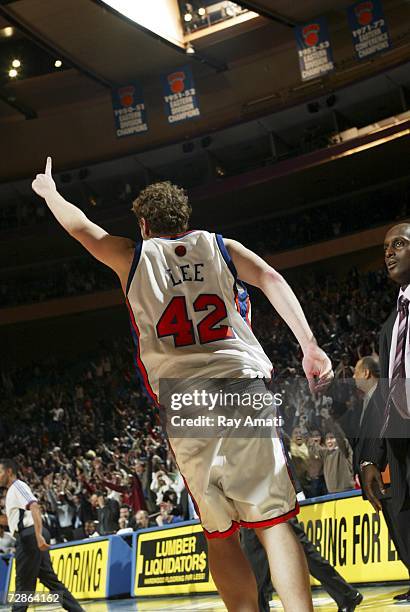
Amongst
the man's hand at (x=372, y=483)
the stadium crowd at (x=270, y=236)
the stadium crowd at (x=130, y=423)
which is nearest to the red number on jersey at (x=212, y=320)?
the man's hand at (x=372, y=483)

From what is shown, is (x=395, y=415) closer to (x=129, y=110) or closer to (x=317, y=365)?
(x=317, y=365)

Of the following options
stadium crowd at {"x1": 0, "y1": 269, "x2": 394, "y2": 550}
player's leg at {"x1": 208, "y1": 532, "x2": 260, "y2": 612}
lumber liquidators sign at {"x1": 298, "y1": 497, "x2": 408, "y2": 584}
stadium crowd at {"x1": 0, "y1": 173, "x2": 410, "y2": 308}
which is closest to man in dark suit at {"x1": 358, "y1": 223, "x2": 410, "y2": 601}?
stadium crowd at {"x1": 0, "y1": 269, "x2": 394, "y2": 550}

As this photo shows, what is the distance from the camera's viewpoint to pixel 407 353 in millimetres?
3873

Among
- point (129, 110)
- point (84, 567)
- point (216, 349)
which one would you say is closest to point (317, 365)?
point (216, 349)

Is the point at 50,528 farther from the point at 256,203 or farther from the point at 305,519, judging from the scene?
the point at 256,203

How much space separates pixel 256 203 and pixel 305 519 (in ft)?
65.7

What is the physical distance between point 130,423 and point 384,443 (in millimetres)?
15429

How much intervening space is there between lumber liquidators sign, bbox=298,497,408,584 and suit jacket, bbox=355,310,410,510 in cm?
337

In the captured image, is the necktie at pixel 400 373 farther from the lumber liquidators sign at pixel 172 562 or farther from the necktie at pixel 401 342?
the lumber liquidators sign at pixel 172 562

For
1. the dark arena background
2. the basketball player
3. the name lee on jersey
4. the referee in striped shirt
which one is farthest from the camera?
the dark arena background

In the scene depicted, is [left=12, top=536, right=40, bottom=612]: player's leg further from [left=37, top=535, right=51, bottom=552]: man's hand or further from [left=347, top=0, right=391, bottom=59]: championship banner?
[left=347, top=0, right=391, bottom=59]: championship banner

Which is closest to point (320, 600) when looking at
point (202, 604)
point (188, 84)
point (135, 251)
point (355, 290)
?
point (202, 604)

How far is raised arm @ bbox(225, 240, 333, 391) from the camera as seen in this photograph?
3.02m

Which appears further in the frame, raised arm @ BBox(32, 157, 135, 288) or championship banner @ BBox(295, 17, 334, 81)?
championship banner @ BBox(295, 17, 334, 81)
